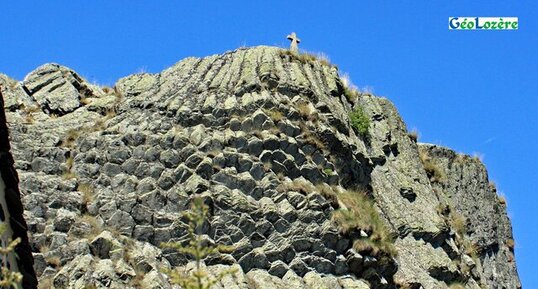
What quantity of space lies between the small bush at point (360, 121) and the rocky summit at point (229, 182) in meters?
0.08

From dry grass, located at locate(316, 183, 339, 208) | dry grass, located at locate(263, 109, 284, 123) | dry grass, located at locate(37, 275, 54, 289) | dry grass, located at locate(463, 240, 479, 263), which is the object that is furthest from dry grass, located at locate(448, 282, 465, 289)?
dry grass, located at locate(37, 275, 54, 289)

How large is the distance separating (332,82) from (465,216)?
320 inches

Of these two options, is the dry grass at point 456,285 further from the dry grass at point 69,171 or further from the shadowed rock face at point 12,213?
the shadowed rock face at point 12,213

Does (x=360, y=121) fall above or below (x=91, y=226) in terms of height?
above

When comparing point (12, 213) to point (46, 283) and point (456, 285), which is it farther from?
point (456, 285)

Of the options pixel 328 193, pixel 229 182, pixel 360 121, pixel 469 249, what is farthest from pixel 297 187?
pixel 469 249

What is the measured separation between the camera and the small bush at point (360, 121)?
30.8 m

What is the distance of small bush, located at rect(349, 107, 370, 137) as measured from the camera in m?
30.8

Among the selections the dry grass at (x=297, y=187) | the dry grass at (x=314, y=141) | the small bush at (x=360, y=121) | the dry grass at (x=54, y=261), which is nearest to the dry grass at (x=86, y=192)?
the dry grass at (x=54, y=261)

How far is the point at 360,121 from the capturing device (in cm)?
3106

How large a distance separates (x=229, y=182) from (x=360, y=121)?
807 cm

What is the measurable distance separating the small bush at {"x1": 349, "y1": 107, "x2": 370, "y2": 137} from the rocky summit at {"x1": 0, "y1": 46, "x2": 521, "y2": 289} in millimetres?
82

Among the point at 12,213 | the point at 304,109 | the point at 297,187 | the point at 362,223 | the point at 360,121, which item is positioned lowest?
the point at 12,213

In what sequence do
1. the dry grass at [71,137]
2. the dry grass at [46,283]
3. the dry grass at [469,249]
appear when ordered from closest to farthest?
the dry grass at [46,283], the dry grass at [71,137], the dry grass at [469,249]
